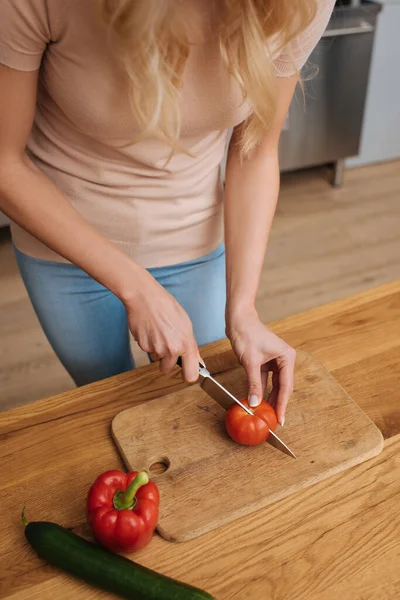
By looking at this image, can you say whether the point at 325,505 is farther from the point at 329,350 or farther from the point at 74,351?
the point at 74,351

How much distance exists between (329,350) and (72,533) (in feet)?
1.84

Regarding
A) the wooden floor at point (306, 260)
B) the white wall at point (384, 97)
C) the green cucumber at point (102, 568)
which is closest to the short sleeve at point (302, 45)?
the green cucumber at point (102, 568)

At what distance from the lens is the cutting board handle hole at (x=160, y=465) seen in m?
0.92

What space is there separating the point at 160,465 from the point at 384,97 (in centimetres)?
277

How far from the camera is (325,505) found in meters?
0.87

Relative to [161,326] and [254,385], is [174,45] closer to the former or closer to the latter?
[161,326]

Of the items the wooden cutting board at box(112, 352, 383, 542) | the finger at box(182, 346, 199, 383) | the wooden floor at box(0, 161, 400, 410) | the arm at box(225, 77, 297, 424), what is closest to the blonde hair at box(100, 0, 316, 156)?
the arm at box(225, 77, 297, 424)

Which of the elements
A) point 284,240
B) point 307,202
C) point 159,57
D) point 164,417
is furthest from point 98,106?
point 307,202

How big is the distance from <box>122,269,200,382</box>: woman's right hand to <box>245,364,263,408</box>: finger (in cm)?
9

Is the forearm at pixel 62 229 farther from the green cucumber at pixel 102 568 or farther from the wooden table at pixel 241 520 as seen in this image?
the green cucumber at pixel 102 568

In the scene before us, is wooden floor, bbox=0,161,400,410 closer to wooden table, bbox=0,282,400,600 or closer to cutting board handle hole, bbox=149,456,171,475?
wooden table, bbox=0,282,400,600

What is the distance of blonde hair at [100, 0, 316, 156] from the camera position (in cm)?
77

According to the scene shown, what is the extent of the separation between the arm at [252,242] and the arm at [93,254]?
0.12 metres

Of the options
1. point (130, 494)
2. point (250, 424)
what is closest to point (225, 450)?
point (250, 424)
